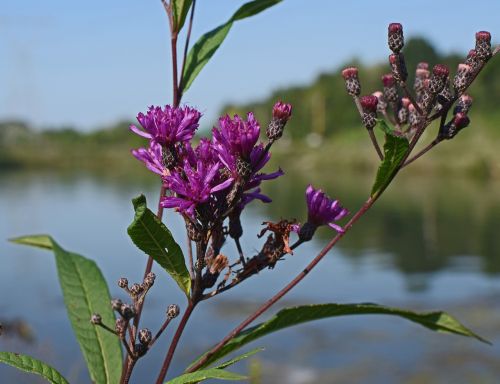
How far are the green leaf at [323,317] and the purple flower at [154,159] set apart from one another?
388 millimetres

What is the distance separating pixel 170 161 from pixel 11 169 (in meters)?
81.0

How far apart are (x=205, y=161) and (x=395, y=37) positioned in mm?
500

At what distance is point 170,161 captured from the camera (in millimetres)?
1654

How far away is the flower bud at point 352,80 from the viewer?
1.86 metres

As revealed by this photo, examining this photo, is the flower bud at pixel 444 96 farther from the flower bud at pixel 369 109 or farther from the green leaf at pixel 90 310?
the green leaf at pixel 90 310

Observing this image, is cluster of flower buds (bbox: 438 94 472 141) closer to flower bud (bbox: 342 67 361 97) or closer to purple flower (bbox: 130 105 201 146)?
flower bud (bbox: 342 67 361 97)

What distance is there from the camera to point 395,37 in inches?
67.3

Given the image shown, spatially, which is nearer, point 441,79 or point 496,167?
point 441,79

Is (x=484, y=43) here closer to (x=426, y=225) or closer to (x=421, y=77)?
(x=421, y=77)

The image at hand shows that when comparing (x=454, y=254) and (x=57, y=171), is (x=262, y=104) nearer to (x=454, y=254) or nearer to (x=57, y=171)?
(x=57, y=171)

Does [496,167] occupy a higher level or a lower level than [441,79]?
lower

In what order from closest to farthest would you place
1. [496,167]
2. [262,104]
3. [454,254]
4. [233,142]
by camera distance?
[233,142] → [454,254] → [496,167] → [262,104]

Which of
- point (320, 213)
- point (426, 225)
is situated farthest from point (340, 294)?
point (320, 213)

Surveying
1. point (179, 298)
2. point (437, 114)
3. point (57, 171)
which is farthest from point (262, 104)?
point (437, 114)
